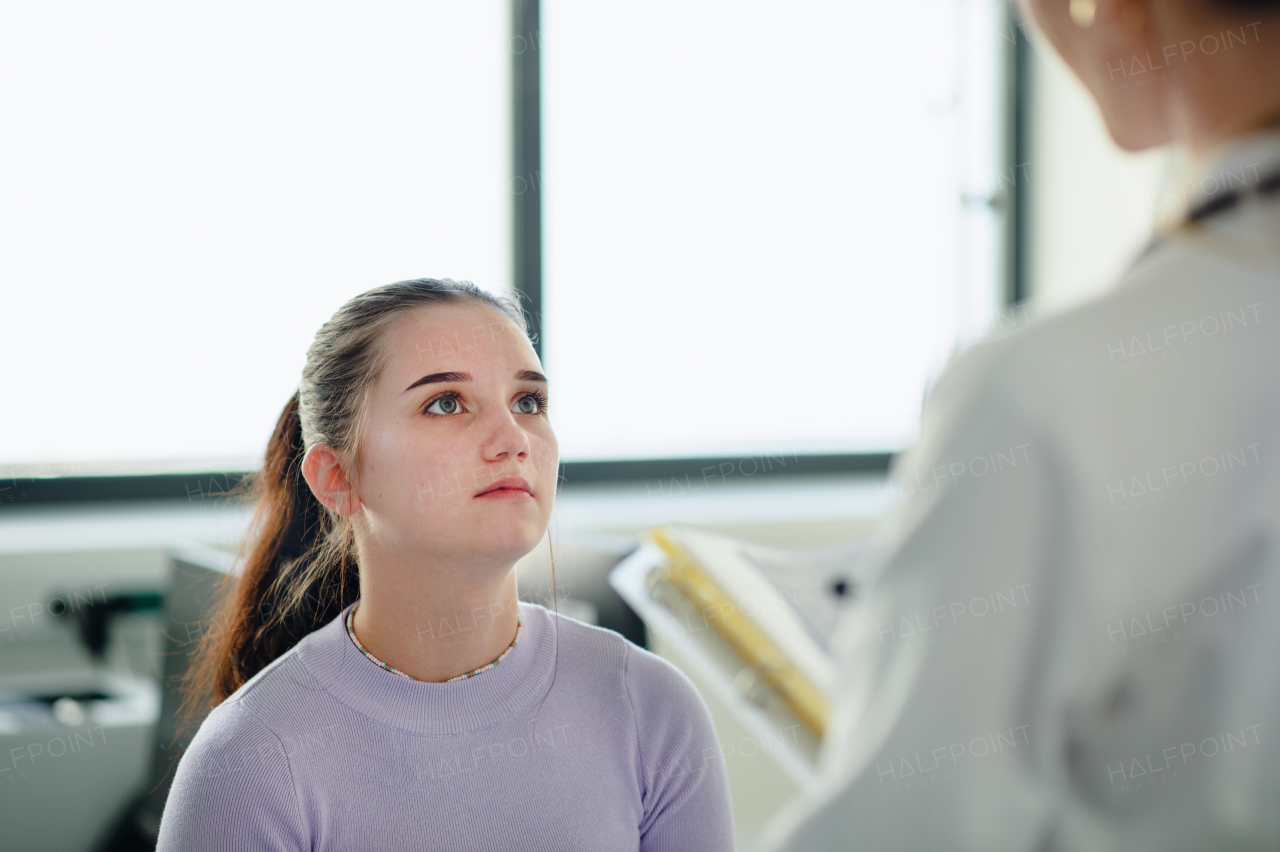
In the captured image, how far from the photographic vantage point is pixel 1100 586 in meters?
0.42

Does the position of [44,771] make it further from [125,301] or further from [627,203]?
[627,203]

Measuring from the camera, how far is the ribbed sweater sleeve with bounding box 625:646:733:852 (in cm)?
99

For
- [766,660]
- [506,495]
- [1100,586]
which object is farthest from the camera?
[506,495]

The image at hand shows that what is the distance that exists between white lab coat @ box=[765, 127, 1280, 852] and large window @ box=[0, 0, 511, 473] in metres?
1.94

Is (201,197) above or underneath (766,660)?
above

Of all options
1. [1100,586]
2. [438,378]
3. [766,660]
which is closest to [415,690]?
[438,378]

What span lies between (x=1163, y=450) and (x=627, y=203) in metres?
2.31

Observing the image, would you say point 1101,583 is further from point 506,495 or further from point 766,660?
point 506,495

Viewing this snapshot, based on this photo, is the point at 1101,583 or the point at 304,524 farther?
the point at 304,524

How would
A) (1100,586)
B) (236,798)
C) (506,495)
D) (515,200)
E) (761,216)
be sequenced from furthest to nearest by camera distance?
1. (761,216)
2. (515,200)
3. (506,495)
4. (236,798)
5. (1100,586)

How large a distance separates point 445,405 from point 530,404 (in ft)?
0.33

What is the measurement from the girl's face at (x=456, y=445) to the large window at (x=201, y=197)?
1257 millimetres

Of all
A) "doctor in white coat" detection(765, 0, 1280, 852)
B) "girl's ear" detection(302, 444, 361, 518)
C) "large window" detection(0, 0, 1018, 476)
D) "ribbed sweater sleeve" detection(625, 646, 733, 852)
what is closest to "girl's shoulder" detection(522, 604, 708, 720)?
"ribbed sweater sleeve" detection(625, 646, 733, 852)

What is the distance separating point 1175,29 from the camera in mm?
452
